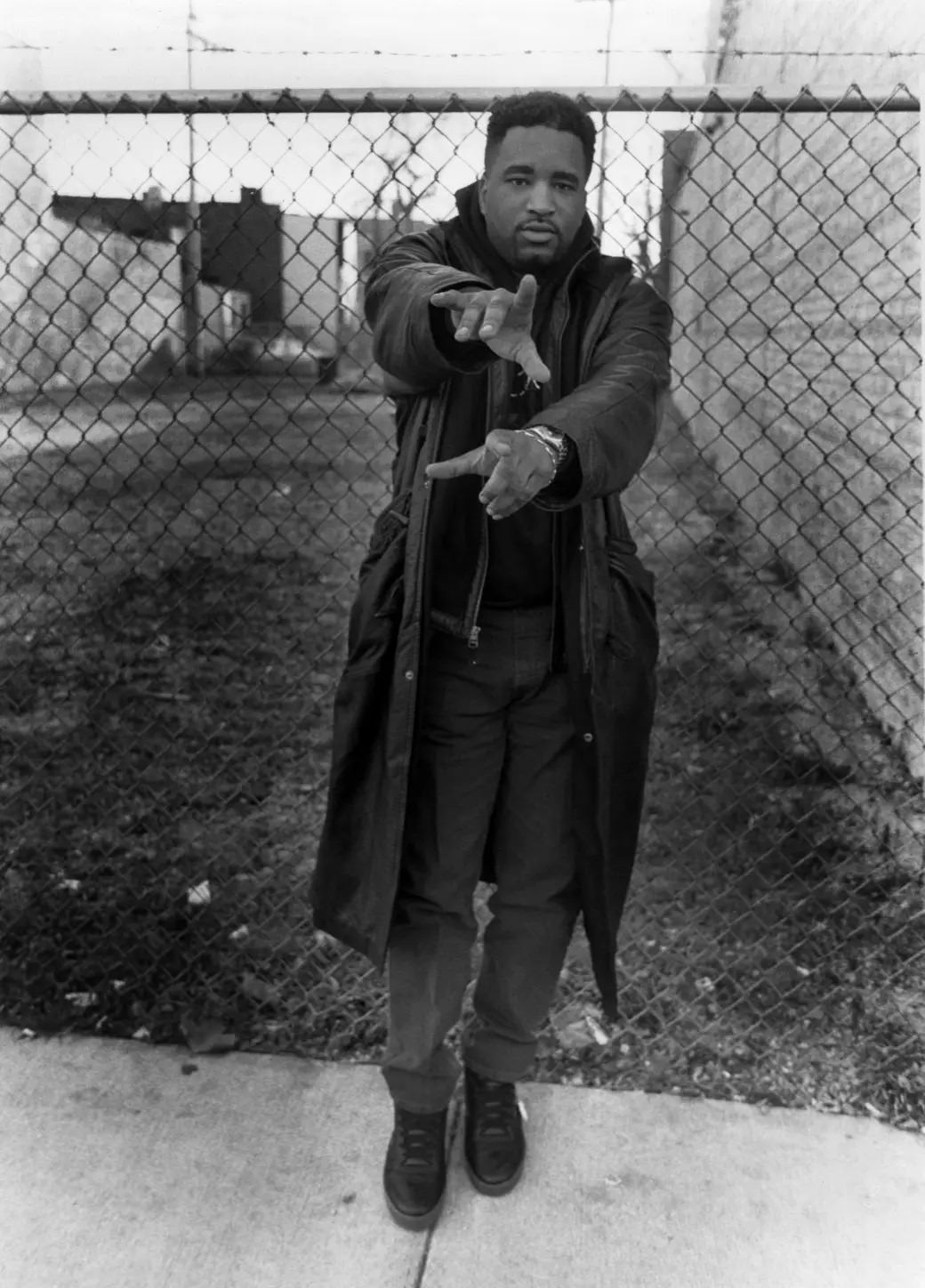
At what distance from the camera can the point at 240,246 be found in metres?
6.85

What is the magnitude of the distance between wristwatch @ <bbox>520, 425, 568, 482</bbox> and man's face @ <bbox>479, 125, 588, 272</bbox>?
387 mm

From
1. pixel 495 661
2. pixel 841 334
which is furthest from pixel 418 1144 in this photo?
pixel 841 334

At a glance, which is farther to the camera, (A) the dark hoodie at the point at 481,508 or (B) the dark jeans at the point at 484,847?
(B) the dark jeans at the point at 484,847

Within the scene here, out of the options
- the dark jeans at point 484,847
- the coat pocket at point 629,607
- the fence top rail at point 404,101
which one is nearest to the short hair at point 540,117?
the fence top rail at point 404,101

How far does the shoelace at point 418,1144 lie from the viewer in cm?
208

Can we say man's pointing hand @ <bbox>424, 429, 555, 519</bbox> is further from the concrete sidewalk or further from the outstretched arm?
the concrete sidewalk

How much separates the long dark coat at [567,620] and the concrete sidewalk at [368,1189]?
43 cm

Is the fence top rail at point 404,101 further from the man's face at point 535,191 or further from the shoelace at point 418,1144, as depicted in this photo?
the shoelace at point 418,1144

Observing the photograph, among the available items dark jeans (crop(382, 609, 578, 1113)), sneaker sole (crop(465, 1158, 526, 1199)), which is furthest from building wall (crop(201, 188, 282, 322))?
sneaker sole (crop(465, 1158, 526, 1199))

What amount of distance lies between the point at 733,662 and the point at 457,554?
11.7 feet

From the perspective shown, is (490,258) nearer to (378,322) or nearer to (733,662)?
(378,322)

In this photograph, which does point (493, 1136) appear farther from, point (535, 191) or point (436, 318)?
point (535, 191)

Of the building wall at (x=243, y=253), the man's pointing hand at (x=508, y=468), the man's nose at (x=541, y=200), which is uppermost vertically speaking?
the man's nose at (x=541, y=200)

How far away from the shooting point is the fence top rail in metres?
2.09
